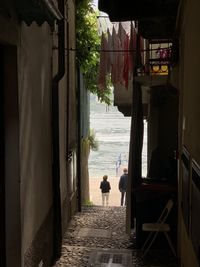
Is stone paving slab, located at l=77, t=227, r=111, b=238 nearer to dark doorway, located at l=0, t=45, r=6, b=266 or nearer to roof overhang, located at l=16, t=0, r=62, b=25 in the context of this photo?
dark doorway, located at l=0, t=45, r=6, b=266

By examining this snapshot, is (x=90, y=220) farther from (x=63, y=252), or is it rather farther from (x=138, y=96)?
(x=138, y=96)

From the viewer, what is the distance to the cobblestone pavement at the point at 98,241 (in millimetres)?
9189

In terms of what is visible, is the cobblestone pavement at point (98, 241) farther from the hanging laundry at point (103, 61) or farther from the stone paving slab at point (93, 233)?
the hanging laundry at point (103, 61)

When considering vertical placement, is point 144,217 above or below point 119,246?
above

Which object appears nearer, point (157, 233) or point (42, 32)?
point (42, 32)

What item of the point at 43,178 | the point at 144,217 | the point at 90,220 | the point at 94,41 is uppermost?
the point at 94,41

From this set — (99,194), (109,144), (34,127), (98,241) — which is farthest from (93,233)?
(109,144)

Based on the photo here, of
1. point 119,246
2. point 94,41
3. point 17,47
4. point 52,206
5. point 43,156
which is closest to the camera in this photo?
point 17,47

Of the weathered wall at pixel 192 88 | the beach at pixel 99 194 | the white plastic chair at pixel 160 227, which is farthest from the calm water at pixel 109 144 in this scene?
the weathered wall at pixel 192 88

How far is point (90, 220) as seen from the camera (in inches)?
516

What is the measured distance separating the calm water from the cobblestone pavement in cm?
2625

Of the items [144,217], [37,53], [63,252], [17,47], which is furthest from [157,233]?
[17,47]

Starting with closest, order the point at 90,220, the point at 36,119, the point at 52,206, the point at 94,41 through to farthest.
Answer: the point at 36,119, the point at 52,206, the point at 90,220, the point at 94,41

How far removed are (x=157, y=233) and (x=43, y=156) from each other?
2.74 m
